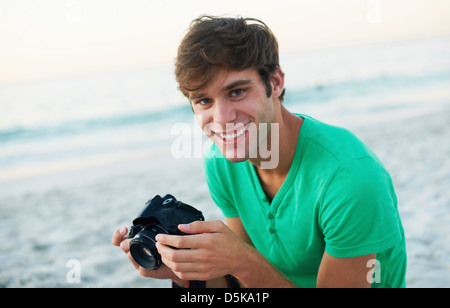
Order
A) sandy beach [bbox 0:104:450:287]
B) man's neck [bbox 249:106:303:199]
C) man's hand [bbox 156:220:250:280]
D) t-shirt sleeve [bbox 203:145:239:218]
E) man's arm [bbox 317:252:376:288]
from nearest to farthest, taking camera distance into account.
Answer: man's hand [bbox 156:220:250:280], man's arm [bbox 317:252:376:288], man's neck [bbox 249:106:303:199], t-shirt sleeve [bbox 203:145:239:218], sandy beach [bbox 0:104:450:287]

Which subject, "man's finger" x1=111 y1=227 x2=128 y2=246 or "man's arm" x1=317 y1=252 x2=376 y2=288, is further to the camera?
"man's finger" x1=111 y1=227 x2=128 y2=246

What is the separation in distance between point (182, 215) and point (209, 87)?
1.80 ft

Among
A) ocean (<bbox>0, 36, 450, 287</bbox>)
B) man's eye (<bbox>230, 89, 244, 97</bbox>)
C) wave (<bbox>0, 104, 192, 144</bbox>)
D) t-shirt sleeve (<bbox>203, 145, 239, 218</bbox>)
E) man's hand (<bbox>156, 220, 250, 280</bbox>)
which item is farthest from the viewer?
wave (<bbox>0, 104, 192, 144</bbox>)

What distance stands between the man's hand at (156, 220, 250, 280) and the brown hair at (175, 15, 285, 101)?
600 millimetres

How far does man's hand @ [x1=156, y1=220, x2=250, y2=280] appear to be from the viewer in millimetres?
1590

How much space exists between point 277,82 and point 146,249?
97 cm

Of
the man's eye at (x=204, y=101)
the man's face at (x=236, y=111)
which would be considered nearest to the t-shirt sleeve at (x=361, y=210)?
the man's face at (x=236, y=111)

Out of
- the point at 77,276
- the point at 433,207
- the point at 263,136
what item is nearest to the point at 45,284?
the point at 77,276

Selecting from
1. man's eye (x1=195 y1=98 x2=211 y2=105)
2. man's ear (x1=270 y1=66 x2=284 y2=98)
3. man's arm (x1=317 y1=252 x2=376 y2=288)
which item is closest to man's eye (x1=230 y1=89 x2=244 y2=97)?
man's eye (x1=195 y1=98 x2=211 y2=105)

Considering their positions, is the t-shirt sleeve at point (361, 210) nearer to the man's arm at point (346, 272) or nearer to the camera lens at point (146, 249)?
the man's arm at point (346, 272)

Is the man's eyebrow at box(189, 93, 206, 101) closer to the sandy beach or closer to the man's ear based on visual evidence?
the man's ear

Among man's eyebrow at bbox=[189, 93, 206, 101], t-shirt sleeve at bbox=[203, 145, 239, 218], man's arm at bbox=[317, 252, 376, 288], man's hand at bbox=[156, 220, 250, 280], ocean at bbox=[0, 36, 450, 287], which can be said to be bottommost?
man's arm at bbox=[317, 252, 376, 288]

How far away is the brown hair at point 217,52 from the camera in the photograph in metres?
1.75

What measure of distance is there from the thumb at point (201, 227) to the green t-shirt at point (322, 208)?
384 mm
